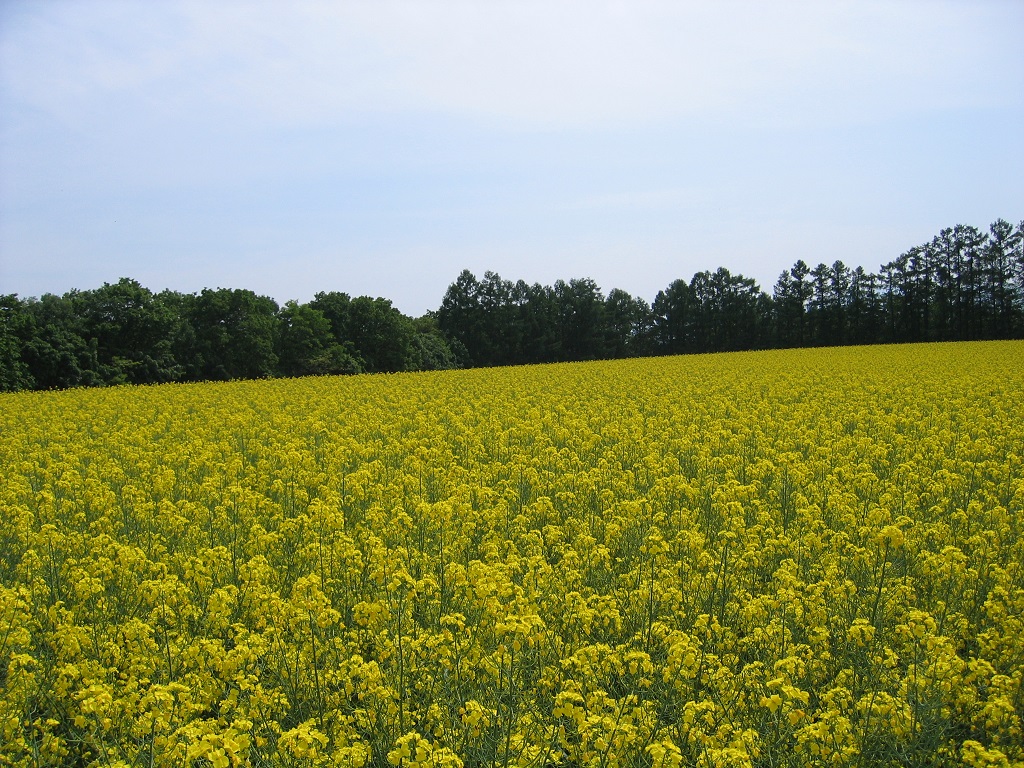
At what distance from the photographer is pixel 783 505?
33.6 ft

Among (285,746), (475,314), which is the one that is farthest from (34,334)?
(475,314)

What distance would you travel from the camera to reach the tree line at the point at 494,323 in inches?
2030

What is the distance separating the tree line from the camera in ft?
169

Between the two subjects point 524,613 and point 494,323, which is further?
point 494,323

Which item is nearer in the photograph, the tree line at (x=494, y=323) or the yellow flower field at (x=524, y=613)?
the yellow flower field at (x=524, y=613)

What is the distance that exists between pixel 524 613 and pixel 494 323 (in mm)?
88742

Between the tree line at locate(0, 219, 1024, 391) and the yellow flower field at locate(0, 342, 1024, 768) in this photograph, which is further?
the tree line at locate(0, 219, 1024, 391)

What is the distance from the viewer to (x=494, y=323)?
93375 mm

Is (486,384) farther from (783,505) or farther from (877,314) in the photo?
(877,314)

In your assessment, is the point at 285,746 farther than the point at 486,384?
No

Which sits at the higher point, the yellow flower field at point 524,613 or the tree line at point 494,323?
the tree line at point 494,323

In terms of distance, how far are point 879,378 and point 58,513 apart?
2750cm

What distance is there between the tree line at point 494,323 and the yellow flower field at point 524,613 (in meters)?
39.3

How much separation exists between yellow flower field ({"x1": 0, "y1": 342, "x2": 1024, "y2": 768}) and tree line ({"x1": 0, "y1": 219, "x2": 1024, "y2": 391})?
39.3 m
